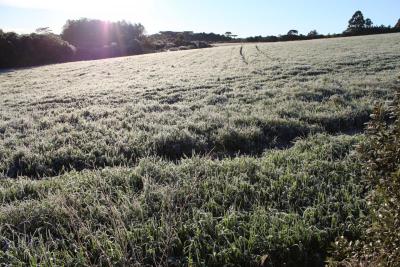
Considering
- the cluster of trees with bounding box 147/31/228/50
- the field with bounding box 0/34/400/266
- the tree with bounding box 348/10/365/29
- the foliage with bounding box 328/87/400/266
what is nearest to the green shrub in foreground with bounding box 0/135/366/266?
the field with bounding box 0/34/400/266

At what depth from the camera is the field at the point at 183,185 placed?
4.95 m

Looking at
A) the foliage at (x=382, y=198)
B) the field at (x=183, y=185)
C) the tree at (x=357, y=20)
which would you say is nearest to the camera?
the foliage at (x=382, y=198)

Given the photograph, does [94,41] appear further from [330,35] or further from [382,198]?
[382,198]

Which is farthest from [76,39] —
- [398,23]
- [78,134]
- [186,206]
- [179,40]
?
[186,206]

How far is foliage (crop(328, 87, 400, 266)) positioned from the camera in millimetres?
3295

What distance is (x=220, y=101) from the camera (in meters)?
15.5

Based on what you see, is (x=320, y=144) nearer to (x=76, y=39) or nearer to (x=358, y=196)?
(x=358, y=196)

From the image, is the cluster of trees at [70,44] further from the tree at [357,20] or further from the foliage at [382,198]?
the foliage at [382,198]

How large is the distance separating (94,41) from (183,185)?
8797 centimetres

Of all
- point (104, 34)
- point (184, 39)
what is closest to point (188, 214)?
point (104, 34)

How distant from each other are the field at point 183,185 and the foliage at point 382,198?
882 mm

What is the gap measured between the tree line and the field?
53075 mm

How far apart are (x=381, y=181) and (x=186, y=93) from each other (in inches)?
595

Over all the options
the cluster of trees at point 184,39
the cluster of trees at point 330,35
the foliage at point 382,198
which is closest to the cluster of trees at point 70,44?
the cluster of trees at point 184,39
